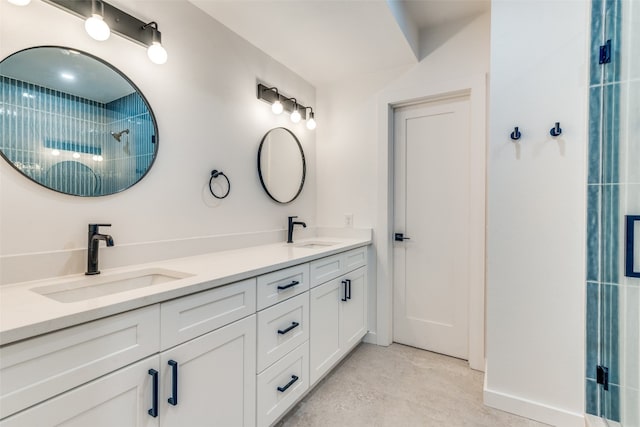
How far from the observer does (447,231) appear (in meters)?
2.53

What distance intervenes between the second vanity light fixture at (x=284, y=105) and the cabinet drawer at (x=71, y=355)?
1.75 metres

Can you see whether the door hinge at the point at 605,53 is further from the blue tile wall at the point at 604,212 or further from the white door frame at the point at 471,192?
the white door frame at the point at 471,192

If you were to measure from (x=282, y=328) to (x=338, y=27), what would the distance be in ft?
6.23

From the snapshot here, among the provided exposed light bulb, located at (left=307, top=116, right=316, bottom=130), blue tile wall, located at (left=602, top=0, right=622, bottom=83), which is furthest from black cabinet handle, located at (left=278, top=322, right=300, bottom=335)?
blue tile wall, located at (left=602, top=0, right=622, bottom=83)

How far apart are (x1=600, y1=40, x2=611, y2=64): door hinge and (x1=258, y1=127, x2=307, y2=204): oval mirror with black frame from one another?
200 cm

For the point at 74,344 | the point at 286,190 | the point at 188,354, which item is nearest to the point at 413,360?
the point at 286,190

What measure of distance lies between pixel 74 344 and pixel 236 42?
1.97m

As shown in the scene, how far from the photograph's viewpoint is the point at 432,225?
8.51ft

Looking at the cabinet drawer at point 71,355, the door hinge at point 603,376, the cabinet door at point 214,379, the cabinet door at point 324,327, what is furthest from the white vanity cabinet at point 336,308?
the door hinge at point 603,376

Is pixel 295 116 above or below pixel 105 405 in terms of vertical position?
above

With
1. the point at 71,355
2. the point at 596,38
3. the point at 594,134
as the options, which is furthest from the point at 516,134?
the point at 71,355

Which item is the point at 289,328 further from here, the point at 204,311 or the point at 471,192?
the point at 471,192

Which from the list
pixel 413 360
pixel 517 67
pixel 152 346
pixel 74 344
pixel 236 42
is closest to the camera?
pixel 74 344

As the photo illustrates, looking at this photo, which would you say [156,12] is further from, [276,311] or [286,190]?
[276,311]
